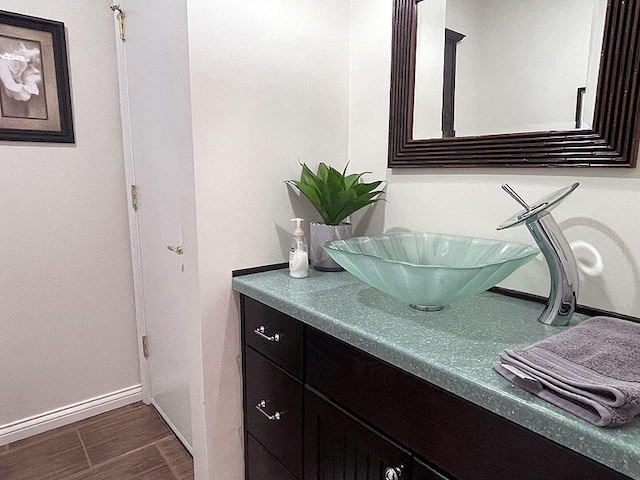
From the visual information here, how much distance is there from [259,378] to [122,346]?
3.93 ft

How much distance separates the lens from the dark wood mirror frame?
857 mm

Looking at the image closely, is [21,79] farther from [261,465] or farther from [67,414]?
[261,465]

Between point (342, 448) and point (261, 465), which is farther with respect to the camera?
point (261, 465)

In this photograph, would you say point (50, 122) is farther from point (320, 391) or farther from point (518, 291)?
point (518, 291)

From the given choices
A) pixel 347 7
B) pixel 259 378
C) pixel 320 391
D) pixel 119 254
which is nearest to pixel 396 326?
pixel 320 391

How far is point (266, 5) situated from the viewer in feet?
4.09

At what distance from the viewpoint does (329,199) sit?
1.31 m

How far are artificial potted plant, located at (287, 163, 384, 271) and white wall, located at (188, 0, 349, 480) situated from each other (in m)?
0.10

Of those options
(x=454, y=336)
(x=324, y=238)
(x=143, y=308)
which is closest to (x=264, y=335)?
(x=324, y=238)

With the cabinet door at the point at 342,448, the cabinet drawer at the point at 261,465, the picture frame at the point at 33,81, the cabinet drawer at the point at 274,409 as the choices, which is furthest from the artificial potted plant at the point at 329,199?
the picture frame at the point at 33,81

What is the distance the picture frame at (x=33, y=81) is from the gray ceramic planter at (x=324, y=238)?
4.19ft

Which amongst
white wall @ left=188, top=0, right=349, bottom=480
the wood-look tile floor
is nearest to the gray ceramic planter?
white wall @ left=188, top=0, right=349, bottom=480

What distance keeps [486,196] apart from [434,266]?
42 centimetres

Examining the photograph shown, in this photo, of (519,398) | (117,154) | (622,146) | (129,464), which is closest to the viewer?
(519,398)
